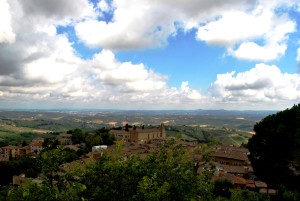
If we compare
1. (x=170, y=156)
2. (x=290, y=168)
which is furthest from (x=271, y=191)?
(x=170, y=156)

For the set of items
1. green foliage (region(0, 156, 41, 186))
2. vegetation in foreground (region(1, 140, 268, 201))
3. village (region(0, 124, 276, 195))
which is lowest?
green foliage (region(0, 156, 41, 186))

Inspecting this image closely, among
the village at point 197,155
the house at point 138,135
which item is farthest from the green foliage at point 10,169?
the house at point 138,135

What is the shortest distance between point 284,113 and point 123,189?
25.9 metres

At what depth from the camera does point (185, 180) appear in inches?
449

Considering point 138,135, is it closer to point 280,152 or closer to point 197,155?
point 280,152

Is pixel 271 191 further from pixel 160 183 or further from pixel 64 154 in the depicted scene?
pixel 64 154

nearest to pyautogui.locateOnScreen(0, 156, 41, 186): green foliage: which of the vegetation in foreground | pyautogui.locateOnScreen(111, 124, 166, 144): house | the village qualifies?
A: the village

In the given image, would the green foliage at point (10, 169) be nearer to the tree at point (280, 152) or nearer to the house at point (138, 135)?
the house at point (138, 135)

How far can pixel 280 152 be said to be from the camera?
30609 millimetres

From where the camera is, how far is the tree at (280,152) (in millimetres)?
29797

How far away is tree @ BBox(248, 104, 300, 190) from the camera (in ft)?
97.8

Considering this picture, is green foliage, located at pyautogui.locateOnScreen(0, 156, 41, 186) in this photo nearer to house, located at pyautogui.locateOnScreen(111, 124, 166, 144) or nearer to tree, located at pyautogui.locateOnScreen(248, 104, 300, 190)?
house, located at pyautogui.locateOnScreen(111, 124, 166, 144)

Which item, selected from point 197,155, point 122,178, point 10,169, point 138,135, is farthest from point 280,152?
point 138,135

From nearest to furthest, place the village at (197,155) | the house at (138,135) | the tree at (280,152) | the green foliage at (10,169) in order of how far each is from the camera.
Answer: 1. the village at (197,155)
2. the tree at (280,152)
3. the green foliage at (10,169)
4. the house at (138,135)
